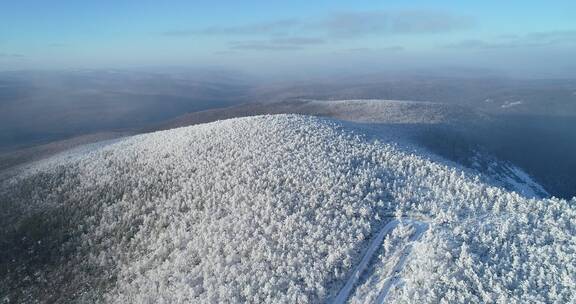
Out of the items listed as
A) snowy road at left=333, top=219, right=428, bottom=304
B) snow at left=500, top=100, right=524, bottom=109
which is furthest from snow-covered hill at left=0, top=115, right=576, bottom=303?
snow at left=500, top=100, right=524, bottom=109

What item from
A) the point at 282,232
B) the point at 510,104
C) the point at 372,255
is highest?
the point at 282,232

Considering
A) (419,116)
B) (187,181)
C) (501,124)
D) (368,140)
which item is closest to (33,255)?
(187,181)

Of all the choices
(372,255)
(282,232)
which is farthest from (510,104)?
(282,232)

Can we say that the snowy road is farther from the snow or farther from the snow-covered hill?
the snow

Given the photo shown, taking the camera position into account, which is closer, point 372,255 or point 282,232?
point 372,255

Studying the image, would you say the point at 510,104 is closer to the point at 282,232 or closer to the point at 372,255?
the point at 372,255

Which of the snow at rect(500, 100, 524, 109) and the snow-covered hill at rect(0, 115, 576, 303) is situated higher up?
the snow-covered hill at rect(0, 115, 576, 303)
